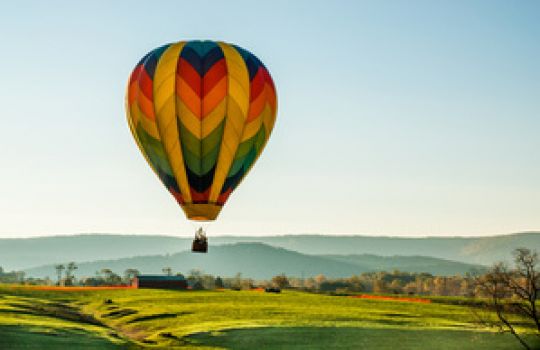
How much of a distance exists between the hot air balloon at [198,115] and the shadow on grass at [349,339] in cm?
1048

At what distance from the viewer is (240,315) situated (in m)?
77.4

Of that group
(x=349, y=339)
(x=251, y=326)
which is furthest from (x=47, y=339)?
(x=349, y=339)

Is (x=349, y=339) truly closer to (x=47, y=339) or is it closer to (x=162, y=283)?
(x=47, y=339)

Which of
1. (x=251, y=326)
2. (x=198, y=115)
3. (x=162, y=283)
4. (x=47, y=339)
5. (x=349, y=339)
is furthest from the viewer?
(x=162, y=283)

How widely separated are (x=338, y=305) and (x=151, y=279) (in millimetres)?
60933

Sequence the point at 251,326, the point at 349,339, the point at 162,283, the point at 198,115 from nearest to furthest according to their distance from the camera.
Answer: the point at 198,115, the point at 349,339, the point at 251,326, the point at 162,283

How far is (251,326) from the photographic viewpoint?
217ft

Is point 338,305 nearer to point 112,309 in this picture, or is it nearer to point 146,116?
point 112,309

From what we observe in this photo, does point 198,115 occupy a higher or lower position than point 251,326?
higher

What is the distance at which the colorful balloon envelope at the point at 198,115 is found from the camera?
55.4m

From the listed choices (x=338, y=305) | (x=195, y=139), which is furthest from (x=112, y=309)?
(x=195, y=139)

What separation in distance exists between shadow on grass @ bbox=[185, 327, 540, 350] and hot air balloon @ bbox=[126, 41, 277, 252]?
34.4ft

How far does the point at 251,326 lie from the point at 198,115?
74.4 ft

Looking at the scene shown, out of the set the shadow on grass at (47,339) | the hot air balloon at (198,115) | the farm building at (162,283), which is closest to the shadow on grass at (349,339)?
the shadow on grass at (47,339)
